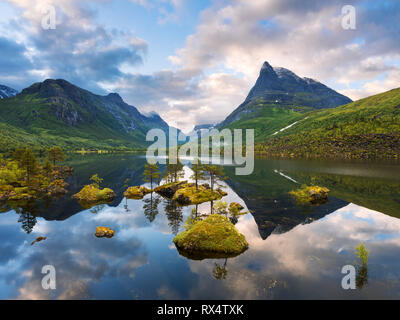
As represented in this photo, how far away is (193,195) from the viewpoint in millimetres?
58344

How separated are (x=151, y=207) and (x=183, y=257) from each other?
27201 mm

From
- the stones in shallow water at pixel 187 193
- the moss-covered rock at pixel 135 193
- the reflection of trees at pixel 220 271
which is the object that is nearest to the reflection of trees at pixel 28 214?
the moss-covered rock at pixel 135 193

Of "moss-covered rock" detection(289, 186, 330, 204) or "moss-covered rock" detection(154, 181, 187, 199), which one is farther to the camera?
"moss-covered rock" detection(154, 181, 187, 199)

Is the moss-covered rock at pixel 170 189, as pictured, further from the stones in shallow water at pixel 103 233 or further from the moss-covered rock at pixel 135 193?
the stones in shallow water at pixel 103 233

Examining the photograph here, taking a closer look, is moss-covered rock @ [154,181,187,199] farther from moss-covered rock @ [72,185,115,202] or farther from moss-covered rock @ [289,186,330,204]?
moss-covered rock @ [289,186,330,204]

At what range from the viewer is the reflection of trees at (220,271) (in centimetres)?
2257

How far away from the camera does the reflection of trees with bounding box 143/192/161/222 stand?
46.0 meters

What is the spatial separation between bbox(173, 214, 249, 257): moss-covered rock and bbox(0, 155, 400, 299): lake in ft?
4.77

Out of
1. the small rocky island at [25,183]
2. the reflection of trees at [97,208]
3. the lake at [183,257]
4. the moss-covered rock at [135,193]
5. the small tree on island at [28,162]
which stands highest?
the small tree on island at [28,162]

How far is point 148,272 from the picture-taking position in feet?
80.5

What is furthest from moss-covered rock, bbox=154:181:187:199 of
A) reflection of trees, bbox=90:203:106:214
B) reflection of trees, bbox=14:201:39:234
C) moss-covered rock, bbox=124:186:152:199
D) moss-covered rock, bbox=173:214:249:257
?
moss-covered rock, bbox=173:214:249:257

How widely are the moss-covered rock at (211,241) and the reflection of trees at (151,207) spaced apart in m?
15.4
